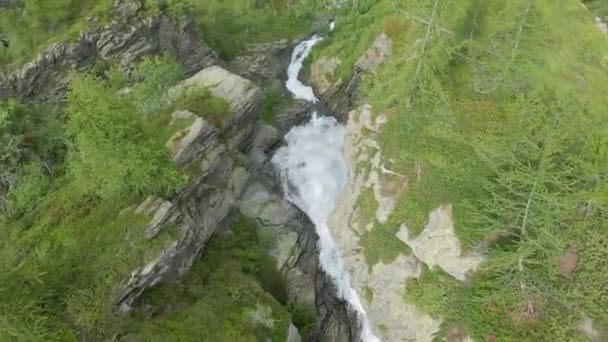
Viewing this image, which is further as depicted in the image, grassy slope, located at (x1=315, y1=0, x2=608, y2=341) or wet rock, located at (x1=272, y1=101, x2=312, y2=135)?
wet rock, located at (x1=272, y1=101, x2=312, y2=135)

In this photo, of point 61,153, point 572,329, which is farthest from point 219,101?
point 572,329

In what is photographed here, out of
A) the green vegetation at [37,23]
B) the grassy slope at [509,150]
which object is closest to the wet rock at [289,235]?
the grassy slope at [509,150]

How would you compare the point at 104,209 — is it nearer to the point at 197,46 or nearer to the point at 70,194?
the point at 70,194

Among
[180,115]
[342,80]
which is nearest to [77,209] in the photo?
[180,115]

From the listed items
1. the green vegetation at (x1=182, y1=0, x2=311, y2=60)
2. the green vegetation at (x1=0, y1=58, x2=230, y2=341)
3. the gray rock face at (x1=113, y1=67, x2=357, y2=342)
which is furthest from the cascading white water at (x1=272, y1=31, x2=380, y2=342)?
the green vegetation at (x1=182, y1=0, x2=311, y2=60)

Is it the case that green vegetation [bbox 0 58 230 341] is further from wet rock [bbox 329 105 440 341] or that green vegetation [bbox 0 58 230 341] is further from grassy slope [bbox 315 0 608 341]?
grassy slope [bbox 315 0 608 341]
